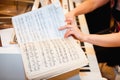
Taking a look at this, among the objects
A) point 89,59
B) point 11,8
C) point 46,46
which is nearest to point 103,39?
point 89,59

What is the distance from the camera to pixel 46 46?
54cm

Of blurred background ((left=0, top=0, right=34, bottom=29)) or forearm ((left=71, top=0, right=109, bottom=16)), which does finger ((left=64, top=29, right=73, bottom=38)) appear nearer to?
forearm ((left=71, top=0, right=109, bottom=16))

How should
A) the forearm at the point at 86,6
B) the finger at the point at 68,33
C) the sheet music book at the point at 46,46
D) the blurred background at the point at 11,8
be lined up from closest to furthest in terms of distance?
the sheet music book at the point at 46,46, the finger at the point at 68,33, the forearm at the point at 86,6, the blurred background at the point at 11,8

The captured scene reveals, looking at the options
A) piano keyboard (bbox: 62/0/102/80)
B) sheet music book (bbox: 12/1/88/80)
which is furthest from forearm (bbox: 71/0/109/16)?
sheet music book (bbox: 12/1/88/80)

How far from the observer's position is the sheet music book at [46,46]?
1.60 feet

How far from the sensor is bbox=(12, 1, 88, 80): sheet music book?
49cm

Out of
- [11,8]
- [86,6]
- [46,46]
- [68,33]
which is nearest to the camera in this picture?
[46,46]

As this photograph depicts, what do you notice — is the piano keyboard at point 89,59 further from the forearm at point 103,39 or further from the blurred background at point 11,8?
the blurred background at point 11,8

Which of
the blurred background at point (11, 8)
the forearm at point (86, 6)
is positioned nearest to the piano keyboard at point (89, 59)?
the forearm at point (86, 6)

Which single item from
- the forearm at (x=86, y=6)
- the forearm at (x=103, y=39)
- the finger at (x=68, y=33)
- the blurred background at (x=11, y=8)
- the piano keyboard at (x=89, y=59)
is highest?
the blurred background at (x=11, y=8)

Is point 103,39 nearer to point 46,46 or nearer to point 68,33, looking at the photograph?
point 68,33

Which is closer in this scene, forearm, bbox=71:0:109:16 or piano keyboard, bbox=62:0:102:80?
piano keyboard, bbox=62:0:102:80

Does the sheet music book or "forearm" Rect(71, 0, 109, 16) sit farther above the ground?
"forearm" Rect(71, 0, 109, 16)

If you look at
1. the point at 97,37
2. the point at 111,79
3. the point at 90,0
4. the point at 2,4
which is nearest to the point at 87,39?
the point at 97,37
